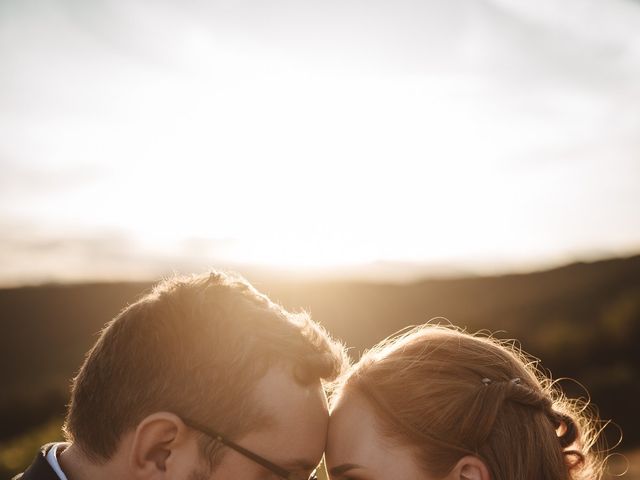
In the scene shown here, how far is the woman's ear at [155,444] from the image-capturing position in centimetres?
253

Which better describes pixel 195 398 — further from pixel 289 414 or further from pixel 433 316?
pixel 433 316

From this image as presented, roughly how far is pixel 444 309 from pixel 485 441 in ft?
46.0

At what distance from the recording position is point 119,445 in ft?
8.63

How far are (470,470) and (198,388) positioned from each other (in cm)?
121

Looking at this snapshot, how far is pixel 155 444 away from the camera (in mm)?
2570

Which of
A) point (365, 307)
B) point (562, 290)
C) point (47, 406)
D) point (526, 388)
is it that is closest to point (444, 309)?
point (365, 307)

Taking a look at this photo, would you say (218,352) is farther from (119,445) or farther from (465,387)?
(465,387)

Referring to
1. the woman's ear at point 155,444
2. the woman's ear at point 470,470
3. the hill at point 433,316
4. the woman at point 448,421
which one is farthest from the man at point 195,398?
the hill at point 433,316

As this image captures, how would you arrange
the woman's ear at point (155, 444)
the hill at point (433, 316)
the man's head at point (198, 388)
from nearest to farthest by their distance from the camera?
the woman's ear at point (155, 444) → the man's head at point (198, 388) → the hill at point (433, 316)

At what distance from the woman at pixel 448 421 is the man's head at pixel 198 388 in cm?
21

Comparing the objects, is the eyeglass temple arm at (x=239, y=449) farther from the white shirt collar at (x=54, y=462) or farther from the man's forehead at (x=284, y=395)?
the white shirt collar at (x=54, y=462)

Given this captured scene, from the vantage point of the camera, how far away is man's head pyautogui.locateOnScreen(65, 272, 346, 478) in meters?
2.64

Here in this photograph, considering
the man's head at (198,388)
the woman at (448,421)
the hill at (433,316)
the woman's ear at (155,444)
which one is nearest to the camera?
the woman's ear at (155,444)

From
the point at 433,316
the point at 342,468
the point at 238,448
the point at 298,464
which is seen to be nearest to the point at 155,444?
the point at 238,448
